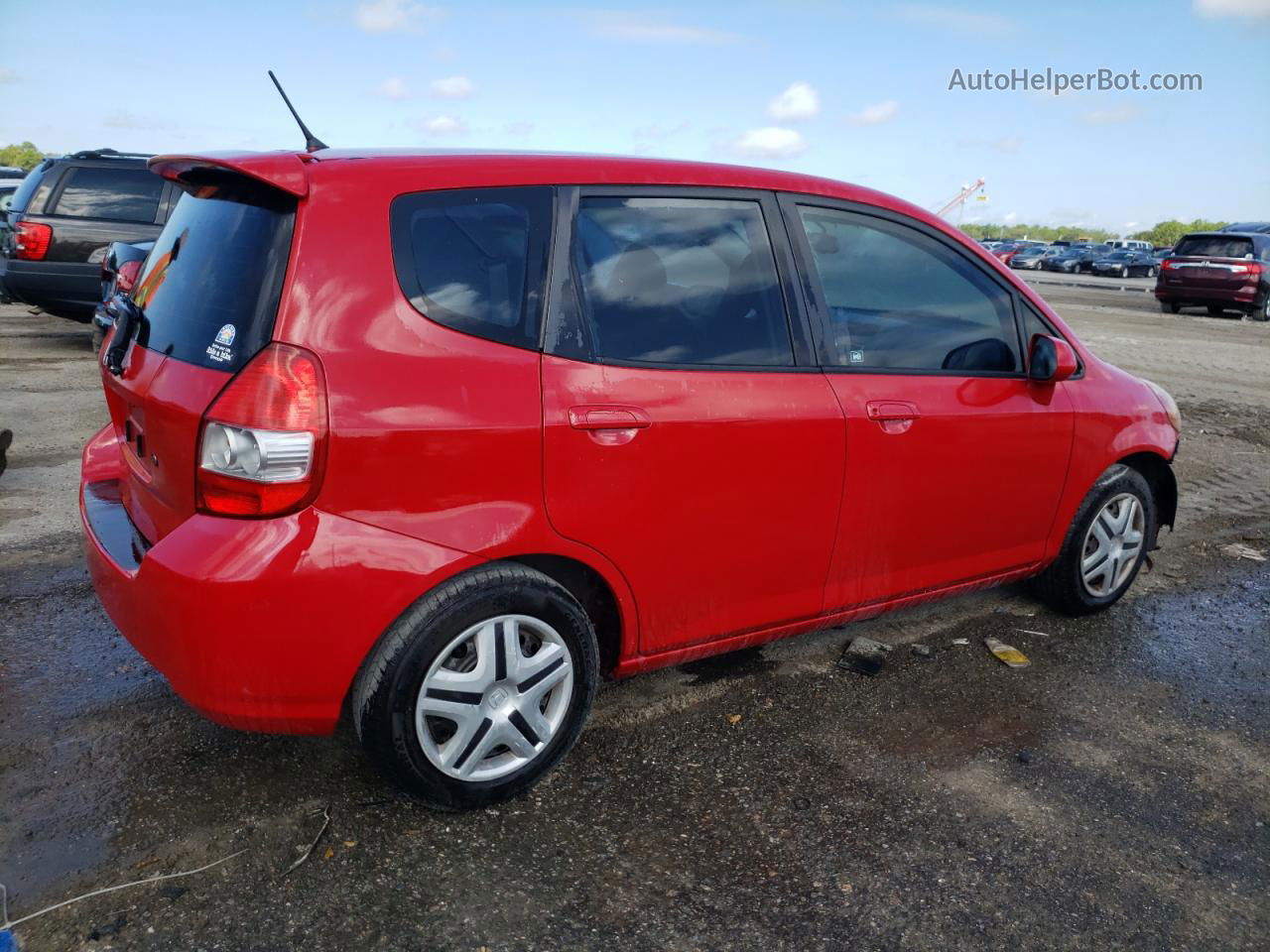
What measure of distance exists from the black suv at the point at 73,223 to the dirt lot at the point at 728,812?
6.89 meters

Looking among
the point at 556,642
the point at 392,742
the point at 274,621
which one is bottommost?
the point at 392,742

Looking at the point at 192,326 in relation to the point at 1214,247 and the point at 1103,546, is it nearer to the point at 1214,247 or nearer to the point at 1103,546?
the point at 1103,546

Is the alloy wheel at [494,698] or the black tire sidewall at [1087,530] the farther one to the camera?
the black tire sidewall at [1087,530]

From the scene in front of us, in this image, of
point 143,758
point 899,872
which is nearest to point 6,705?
point 143,758

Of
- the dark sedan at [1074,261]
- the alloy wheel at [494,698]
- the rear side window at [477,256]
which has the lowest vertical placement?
the dark sedan at [1074,261]

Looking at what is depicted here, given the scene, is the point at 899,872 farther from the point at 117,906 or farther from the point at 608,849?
the point at 117,906

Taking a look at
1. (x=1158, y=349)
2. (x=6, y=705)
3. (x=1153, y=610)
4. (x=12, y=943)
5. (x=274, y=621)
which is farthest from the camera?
(x=1158, y=349)

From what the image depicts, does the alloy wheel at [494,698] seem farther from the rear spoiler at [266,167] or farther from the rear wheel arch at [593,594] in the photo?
the rear spoiler at [266,167]

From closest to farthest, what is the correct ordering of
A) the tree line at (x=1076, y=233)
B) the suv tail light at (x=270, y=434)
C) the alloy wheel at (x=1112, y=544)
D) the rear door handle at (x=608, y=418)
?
1. the suv tail light at (x=270, y=434)
2. the rear door handle at (x=608, y=418)
3. the alloy wheel at (x=1112, y=544)
4. the tree line at (x=1076, y=233)

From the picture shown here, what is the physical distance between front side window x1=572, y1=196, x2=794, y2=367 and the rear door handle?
0.15 metres

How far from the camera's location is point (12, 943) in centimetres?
228

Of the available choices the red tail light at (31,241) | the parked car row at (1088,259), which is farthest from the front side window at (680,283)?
the parked car row at (1088,259)

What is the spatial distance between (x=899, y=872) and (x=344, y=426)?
1782 millimetres

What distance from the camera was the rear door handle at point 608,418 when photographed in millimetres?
2783
